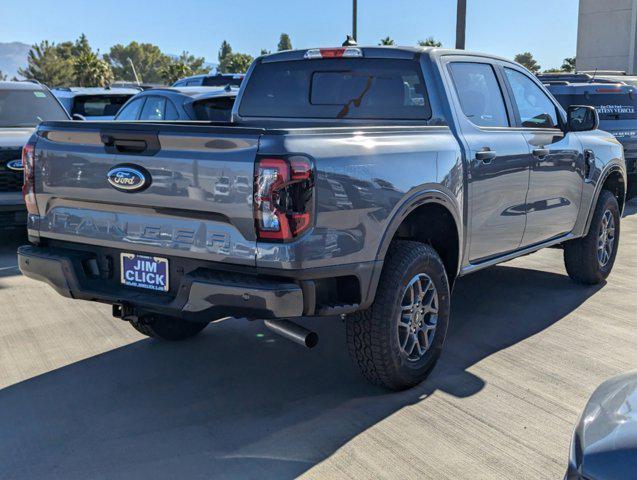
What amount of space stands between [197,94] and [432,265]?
5.86 m

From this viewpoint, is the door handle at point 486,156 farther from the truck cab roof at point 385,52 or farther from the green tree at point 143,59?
the green tree at point 143,59

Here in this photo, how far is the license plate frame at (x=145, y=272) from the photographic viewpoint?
12.8ft

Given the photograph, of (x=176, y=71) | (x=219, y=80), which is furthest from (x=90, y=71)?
(x=219, y=80)

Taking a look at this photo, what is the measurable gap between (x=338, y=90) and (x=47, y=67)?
330ft

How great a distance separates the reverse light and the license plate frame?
83.9 inches

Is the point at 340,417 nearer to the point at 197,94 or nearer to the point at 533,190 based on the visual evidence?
the point at 533,190

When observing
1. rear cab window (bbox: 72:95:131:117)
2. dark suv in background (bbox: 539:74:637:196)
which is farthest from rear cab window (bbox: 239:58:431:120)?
rear cab window (bbox: 72:95:131:117)

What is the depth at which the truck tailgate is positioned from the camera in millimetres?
3600

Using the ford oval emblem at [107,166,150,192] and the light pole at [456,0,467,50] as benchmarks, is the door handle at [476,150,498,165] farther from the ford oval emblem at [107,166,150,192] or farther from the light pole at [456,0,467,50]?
the light pole at [456,0,467,50]

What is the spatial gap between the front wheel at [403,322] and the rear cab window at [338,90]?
3.53 feet

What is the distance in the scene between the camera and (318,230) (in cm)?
364

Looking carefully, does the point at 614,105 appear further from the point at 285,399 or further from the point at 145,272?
the point at 145,272

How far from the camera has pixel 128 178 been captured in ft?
12.8

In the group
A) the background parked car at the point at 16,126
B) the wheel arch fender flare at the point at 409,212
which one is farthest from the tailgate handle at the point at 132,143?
the background parked car at the point at 16,126
